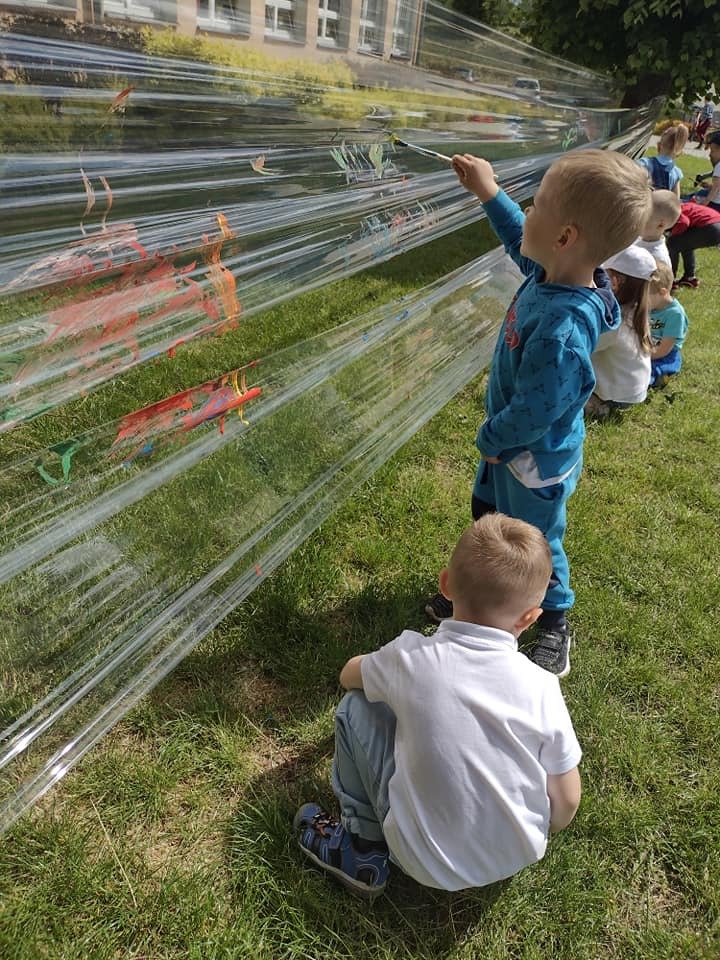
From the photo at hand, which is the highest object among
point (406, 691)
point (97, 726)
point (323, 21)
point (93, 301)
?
point (323, 21)

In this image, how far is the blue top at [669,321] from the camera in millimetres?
3984

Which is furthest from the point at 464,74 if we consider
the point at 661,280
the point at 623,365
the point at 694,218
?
the point at 694,218

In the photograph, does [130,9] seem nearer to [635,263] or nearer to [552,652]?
[552,652]

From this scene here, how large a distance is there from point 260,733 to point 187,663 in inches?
11.0

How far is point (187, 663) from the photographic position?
1930 mm

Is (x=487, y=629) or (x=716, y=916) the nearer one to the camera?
(x=487, y=629)

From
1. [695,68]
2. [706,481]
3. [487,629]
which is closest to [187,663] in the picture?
[487,629]

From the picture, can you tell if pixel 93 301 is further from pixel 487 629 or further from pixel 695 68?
pixel 695 68

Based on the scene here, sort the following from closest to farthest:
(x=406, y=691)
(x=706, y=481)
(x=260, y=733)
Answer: (x=406, y=691) < (x=260, y=733) < (x=706, y=481)

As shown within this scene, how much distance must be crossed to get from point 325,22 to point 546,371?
3.03ft

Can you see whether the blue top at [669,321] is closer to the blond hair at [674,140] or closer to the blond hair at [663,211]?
the blond hair at [663,211]

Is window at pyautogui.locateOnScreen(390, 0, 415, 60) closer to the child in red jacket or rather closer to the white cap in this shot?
the white cap

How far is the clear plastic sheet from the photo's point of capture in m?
1.29

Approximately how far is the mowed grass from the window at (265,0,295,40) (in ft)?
4.64
